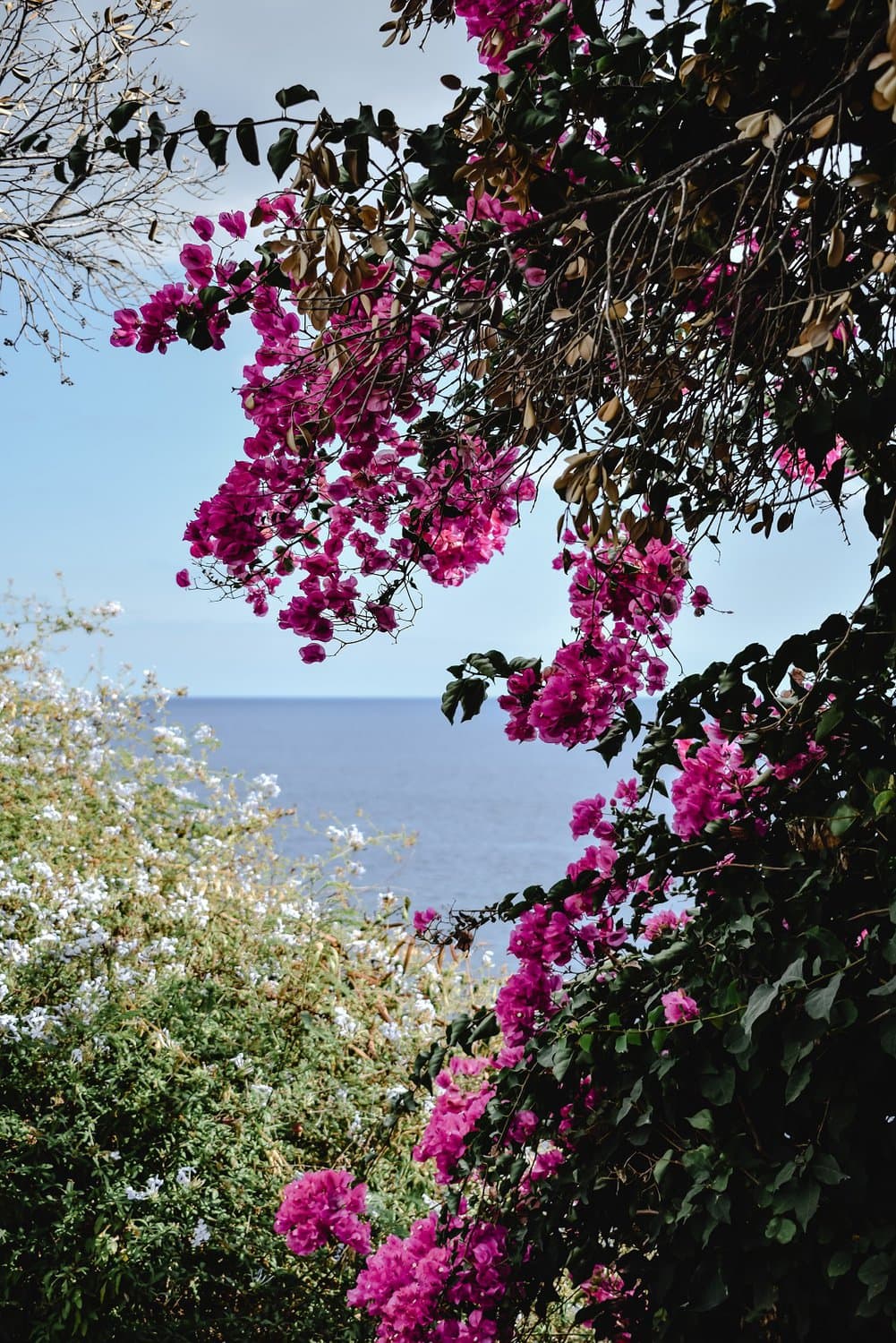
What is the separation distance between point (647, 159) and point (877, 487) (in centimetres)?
72

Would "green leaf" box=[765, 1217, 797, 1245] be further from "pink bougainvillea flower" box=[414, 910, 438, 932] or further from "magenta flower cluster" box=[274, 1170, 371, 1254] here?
"magenta flower cluster" box=[274, 1170, 371, 1254]

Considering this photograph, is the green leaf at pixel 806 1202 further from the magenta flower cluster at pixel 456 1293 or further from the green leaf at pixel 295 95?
the green leaf at pixel 295 95

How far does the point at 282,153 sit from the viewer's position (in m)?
1.87

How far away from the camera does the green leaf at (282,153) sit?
73.3 inches

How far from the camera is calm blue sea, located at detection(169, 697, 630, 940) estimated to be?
1409 centimetres

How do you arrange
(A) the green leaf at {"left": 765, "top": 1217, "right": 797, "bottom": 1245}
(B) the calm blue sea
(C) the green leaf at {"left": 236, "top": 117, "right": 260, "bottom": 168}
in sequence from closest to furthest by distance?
(A) the green leaf at {"left": 765, "top": 1217, "right": 797, "bottom": 1245} < (C) the green leaf at {"left": 236, "top": 117, "right": 260, "bottom": 168} < (B) the calm blue sea

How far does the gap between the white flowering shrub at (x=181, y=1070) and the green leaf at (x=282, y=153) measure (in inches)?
86.4

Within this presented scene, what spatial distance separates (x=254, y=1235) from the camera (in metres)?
3.25

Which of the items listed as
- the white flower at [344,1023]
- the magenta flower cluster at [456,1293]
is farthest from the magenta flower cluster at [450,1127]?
the white flower at [344,1023]

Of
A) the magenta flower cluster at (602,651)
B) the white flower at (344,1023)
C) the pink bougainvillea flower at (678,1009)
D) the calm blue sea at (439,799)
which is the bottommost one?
the pink bougainvillea flower at (678,1009)

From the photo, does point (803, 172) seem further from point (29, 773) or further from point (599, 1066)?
point (29, 773)

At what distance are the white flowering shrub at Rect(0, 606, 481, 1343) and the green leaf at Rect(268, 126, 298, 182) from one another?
7.20 feet

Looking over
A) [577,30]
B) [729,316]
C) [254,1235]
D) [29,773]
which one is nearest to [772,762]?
[729,316]

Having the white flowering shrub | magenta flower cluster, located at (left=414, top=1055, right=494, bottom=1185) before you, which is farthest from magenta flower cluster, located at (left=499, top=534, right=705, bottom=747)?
the white flowering shrub
